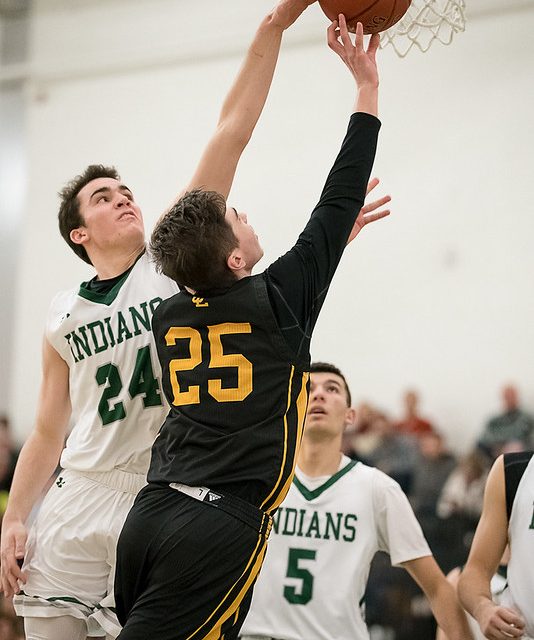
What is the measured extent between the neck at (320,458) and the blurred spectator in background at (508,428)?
5500mm

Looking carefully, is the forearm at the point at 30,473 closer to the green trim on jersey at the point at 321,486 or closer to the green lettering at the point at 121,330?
the green lettering at the point at 121,330

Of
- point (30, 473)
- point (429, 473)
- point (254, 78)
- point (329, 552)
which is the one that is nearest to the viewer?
point (254, 78)

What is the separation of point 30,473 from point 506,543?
185cm

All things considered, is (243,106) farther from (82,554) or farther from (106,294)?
(82,554)

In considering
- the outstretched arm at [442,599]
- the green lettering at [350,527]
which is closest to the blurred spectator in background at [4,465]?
the green lettering at [350,527]

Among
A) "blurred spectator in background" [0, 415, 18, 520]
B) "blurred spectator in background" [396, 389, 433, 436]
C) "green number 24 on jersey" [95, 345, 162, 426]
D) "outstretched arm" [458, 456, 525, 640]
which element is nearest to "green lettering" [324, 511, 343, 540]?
"outstretched arm" [458, 456, 525, 640]

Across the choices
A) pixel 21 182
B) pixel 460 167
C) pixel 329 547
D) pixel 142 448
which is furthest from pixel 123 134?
pixel 142 448

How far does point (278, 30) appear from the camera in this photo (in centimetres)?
332

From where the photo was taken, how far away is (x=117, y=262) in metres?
3.47

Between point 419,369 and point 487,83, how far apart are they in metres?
3.26

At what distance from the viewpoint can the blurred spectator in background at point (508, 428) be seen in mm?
9922

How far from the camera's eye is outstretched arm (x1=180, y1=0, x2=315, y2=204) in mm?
3252

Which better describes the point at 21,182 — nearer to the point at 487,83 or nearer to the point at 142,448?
the point at 487,83

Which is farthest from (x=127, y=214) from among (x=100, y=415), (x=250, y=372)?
(x=250, y=372)
